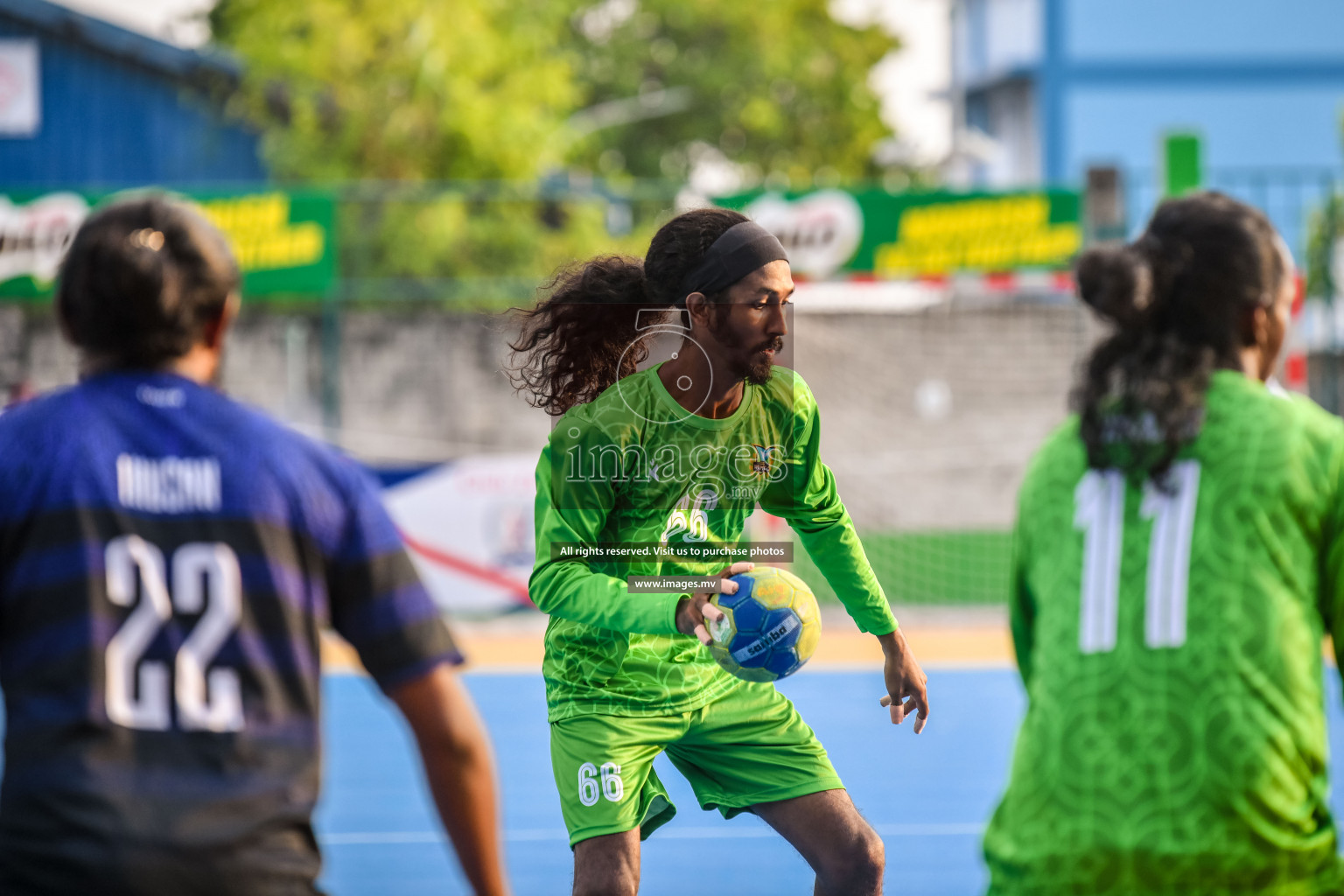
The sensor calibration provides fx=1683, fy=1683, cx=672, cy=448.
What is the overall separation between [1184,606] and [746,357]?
1.35 m

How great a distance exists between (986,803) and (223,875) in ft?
16.9

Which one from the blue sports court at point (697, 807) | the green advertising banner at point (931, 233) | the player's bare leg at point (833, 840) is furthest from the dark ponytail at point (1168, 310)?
the green advertising banner at point (931, 233)

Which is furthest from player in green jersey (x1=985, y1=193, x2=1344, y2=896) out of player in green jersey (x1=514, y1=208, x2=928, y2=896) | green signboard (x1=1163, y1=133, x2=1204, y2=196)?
green signboard (x1=1163, y1=133, x2=1204, y2=196)

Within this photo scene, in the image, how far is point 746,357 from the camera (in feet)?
11.9

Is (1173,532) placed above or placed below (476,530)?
above

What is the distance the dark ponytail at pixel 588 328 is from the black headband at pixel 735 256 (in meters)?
0.15

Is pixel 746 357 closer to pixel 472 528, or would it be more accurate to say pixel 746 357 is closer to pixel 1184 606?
pixel 1184 606

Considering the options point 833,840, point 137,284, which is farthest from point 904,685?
point 137,284

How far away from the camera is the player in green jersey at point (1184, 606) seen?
8.07 feet

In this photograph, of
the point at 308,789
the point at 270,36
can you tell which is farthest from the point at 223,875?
the point at 270,36

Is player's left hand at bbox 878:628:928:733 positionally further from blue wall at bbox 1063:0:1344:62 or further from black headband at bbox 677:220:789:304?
blue wall at bbox 1063:0:1344:62

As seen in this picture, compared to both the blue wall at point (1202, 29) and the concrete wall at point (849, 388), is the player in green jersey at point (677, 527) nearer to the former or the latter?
the concrete wall at point (849, 388)

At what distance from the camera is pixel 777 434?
3.79m

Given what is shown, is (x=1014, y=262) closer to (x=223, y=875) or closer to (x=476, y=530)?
(x=476, y=530)
